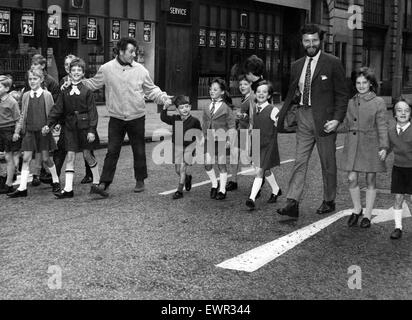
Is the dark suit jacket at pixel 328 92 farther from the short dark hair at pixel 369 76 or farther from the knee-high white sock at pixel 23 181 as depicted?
the knee-high white sock at pixel 23 181

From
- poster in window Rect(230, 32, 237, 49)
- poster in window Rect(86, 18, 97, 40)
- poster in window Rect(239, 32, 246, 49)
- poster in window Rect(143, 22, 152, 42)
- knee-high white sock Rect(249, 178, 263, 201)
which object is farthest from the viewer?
poster in window Rect(239, 32, 246, 49)

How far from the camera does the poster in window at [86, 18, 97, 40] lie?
1928cm

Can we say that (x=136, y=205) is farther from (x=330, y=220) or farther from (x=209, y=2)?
(x=209, y=2)

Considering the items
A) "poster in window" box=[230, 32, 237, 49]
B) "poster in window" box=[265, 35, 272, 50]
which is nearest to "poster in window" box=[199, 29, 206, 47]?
"poster in window" box=[230, 32, 237, 49]

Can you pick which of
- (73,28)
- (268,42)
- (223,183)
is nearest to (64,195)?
(223,183)

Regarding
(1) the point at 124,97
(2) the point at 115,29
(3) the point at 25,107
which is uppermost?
(2) the point at 115,29

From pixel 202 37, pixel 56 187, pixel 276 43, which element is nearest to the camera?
pixel 56 187

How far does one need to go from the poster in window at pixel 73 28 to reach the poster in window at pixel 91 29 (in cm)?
47

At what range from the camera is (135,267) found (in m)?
5.20

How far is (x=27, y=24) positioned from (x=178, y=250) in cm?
1312

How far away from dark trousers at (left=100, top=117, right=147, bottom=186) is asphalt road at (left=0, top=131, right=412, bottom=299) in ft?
0.99

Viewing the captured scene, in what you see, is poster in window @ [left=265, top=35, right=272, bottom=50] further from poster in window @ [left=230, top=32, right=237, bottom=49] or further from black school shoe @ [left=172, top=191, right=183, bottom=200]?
black school shoe @ [left=172, top=191, right=183, bottom=200]

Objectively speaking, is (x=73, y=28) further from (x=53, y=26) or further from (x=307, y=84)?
(x=307, y=84)

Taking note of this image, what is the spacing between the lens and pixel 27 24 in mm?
17266
